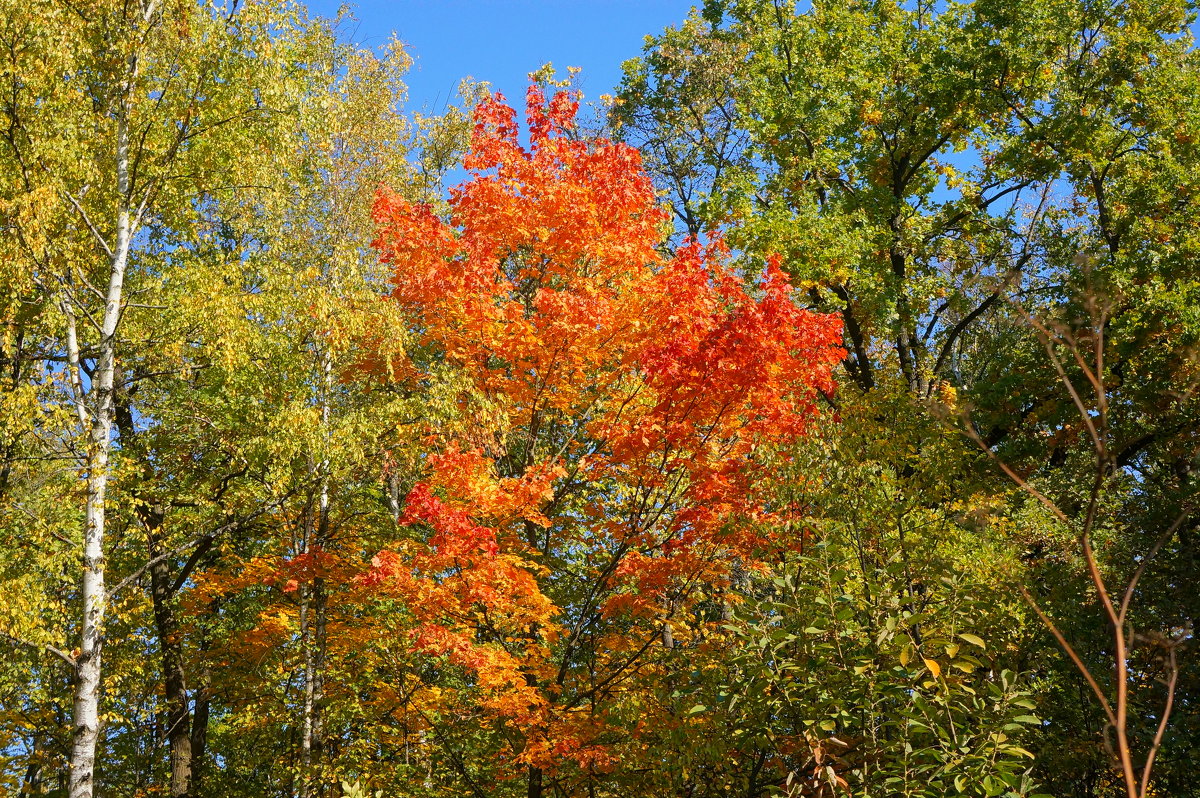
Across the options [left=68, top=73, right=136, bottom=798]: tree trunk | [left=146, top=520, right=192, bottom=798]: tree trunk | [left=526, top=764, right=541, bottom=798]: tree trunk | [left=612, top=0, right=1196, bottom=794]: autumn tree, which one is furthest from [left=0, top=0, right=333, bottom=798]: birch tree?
[left=612, top=0, right=1196, bottom=794]: autumn tree

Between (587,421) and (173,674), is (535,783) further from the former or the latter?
(173,674)

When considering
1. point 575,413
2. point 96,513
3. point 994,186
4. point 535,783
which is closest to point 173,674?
point 96,513

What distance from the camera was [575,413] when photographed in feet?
45.8

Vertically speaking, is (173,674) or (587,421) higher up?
(587,421)

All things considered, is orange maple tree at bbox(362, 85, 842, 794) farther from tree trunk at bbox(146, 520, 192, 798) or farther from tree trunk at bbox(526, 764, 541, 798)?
tree trunk at bbox(146, 520, 192, 798)

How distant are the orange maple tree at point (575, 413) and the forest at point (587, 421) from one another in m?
0.07

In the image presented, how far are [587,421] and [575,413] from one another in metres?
0.75

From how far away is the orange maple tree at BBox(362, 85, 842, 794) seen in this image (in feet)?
34.0

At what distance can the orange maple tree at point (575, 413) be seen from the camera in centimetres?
1038

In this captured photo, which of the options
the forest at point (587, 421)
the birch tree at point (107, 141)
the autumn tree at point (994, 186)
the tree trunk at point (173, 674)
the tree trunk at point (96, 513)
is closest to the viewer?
the forest at point (587, 421)

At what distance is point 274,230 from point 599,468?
7.90m

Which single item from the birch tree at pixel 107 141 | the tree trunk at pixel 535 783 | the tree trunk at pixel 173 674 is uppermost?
the birch tree at pixel 107 141

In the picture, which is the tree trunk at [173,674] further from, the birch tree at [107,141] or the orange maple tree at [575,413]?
the orange maple tree at [575,413]

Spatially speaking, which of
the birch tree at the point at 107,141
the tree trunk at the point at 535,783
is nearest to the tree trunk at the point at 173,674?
the birch tree at the point at 107,141
